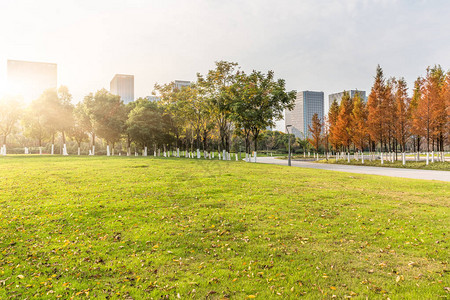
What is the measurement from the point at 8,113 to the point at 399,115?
6415 centimetres

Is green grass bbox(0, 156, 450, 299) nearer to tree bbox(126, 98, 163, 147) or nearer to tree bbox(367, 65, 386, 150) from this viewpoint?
tree bbox(367, 65, 386, 150)

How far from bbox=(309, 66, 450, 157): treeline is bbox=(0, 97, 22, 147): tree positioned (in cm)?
5798

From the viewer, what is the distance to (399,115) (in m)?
35.1

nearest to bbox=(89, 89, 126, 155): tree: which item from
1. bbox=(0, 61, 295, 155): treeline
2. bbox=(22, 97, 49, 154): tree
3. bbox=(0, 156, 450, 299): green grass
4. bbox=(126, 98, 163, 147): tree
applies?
bbox=(0, 61, 295, 155): treeline

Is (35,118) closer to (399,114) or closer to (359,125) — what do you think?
(359,125)

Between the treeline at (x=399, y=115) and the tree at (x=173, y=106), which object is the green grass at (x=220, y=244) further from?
the tree at (x=173, y=106)

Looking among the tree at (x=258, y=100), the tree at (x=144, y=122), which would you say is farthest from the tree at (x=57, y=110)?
the tree at (x=258, y=100)

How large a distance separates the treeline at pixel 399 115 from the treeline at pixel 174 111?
12.8 meters

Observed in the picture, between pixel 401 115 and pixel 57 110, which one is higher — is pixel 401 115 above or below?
below

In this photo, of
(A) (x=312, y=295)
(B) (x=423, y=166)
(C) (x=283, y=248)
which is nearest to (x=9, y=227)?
(C) (x=283, y=248)

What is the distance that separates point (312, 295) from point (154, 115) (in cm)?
4636

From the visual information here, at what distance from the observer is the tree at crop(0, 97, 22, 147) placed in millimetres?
43875

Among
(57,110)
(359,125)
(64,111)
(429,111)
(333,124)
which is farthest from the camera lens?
(333,124)

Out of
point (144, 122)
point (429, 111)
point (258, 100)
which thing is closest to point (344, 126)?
point (429, 111)
